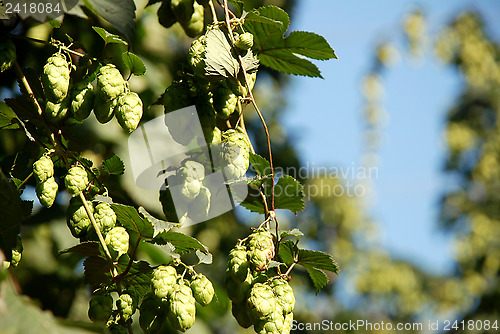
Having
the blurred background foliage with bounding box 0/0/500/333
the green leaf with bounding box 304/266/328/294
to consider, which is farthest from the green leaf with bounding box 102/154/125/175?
the green leaf with bounding box 304/266/328/294

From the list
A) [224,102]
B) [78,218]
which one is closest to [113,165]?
[78,218]

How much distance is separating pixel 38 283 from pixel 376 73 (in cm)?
501

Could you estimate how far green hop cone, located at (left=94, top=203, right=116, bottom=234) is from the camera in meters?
0.76

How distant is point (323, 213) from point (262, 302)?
746 centimetres

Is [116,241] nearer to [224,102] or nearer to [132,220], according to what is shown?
[132,220]

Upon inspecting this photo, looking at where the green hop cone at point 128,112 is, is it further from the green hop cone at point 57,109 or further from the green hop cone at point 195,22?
the green hop cone at point 195,22

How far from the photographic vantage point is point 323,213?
804 centimetres

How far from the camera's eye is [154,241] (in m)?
0.78

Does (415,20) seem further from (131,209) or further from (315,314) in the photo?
(131,209)

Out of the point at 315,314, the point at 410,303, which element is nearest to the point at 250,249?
the point at 315,314

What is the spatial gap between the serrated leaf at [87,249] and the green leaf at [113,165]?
6.1 inches

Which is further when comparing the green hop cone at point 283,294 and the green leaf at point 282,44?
the green leaf at point 282,44

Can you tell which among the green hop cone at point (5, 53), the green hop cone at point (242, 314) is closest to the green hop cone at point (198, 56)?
the green hop cone at point (5, 53)

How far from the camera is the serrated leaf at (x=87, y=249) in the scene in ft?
2.52
